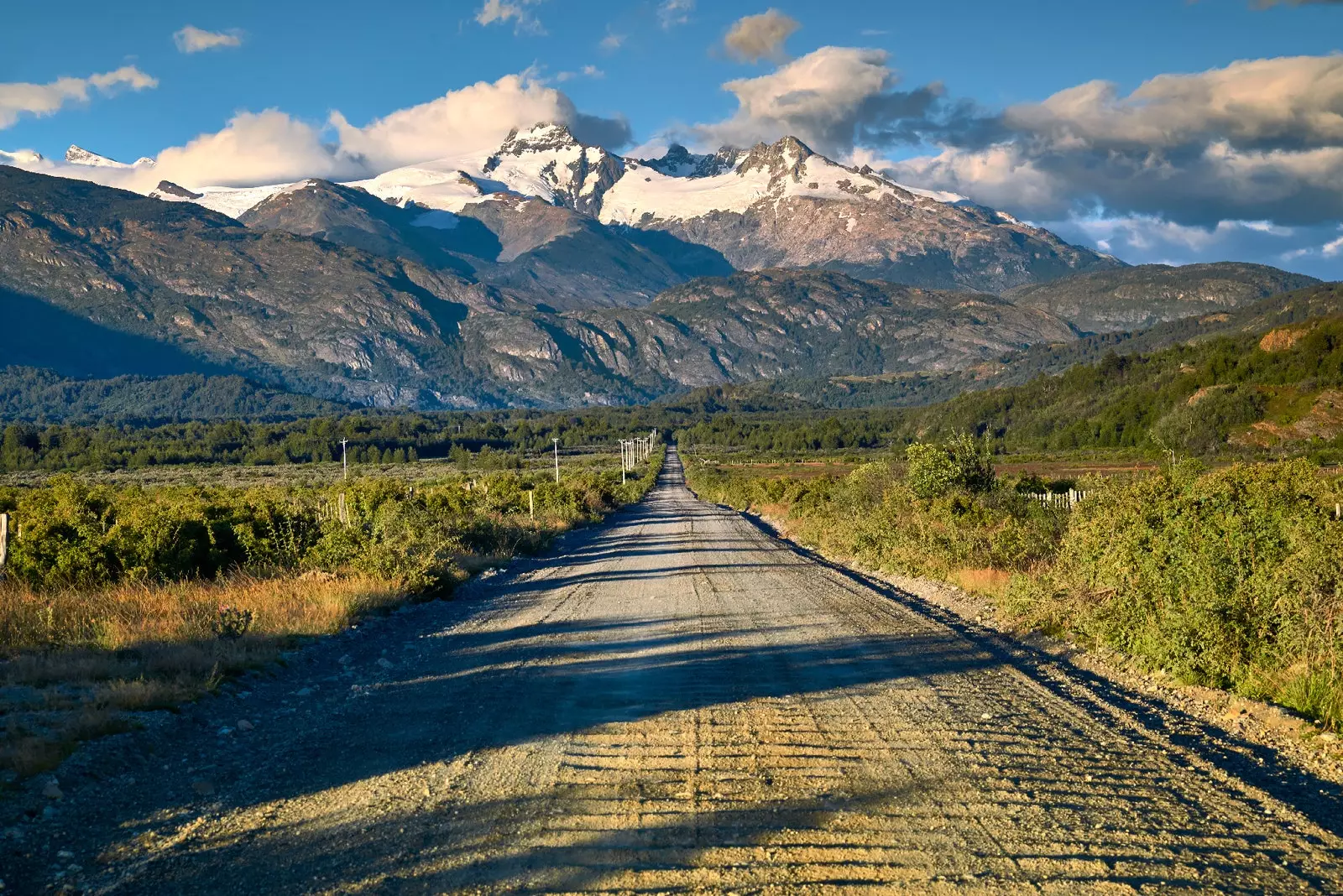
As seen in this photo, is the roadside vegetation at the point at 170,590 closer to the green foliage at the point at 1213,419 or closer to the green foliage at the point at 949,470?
the green foliage at the point at 949,470

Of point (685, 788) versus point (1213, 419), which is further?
point (1213, 419)

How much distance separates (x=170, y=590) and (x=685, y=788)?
10632 millimetres

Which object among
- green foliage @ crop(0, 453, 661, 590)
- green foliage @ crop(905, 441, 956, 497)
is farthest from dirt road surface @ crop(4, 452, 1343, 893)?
green foliage @ crop(905, 441, 956, 497)

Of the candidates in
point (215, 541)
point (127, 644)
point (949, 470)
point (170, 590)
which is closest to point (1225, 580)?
point (127, 644)

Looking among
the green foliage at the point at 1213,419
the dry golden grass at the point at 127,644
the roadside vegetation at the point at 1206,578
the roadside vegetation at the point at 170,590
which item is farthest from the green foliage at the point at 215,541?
the green foliage at the point at 1213,419

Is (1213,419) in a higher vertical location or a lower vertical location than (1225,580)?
higher

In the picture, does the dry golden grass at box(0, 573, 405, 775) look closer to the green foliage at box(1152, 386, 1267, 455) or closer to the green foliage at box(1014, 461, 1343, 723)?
the green foliage at box(1014, 461, 1343, 723)

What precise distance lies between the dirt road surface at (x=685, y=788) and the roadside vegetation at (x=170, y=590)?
0.52 meters

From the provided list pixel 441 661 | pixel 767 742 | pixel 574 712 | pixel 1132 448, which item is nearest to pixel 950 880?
pixel 767 742

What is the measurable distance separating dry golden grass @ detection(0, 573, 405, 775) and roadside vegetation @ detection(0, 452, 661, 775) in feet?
0.06

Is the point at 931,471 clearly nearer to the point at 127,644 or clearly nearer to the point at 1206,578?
the point at 1206,578

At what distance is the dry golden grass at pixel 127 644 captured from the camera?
707cm

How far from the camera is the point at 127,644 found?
31.7 feet

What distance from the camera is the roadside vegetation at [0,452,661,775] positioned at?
7801mm
